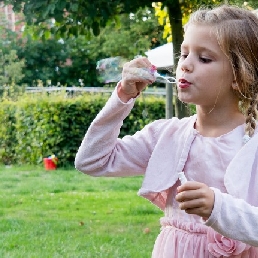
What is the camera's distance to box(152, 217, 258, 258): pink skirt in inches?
68.4

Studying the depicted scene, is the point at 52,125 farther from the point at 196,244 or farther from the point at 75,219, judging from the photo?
the point at 196,244

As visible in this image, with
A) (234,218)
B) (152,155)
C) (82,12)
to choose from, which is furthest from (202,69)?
(82,12)

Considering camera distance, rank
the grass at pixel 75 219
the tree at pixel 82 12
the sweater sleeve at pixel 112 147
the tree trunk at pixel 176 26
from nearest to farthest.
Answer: the sweater sleeve at pixel 112 147, the grass at pixel 75 219, the tree at pixel 82 12, the tree trunk at pixel 176 26

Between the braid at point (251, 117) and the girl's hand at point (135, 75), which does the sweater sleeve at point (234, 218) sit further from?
the girl's hand at point (135, 75)

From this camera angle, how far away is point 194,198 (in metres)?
1.45

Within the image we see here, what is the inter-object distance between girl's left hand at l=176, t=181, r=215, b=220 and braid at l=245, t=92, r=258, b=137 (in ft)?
1.18

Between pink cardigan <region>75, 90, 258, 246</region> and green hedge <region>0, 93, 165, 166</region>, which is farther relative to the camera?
green hedge <region>0, 93, 165, 166</region>

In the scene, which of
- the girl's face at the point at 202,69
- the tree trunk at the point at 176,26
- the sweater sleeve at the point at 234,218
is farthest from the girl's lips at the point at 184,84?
the tree trunk at the point at 176,26

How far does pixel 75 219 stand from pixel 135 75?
4.27 m

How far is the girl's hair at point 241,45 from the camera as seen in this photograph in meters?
1.78

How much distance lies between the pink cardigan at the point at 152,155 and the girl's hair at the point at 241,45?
0.38 feet

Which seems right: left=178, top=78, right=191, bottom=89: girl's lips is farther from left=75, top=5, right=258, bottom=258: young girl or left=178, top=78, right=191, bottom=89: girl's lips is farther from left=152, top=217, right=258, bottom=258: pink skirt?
left=152, top=217, right=258, bottom=258: pink skirt

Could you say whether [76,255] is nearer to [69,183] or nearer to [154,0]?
[154,0]

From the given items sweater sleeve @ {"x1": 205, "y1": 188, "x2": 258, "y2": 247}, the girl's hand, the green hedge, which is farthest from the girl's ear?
the green hedge
